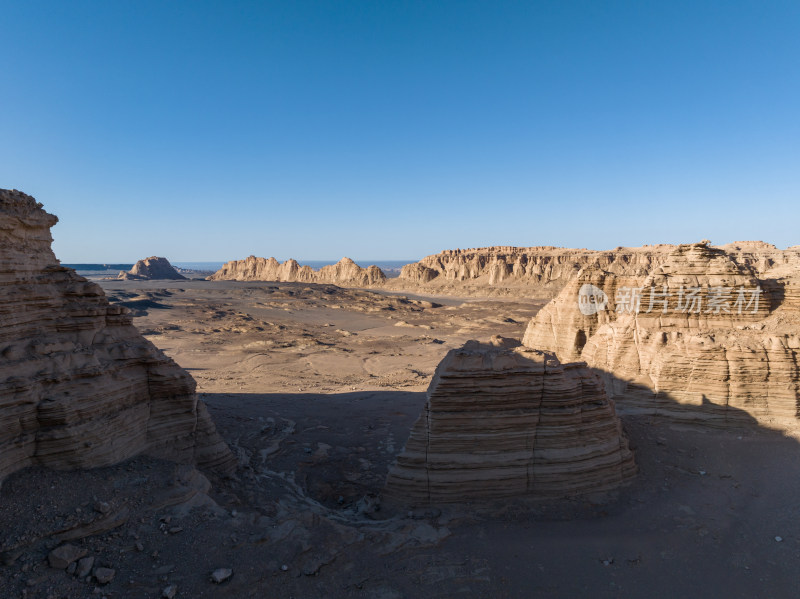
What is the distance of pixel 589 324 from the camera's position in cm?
1947

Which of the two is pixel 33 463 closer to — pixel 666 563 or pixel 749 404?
pixel 666 563

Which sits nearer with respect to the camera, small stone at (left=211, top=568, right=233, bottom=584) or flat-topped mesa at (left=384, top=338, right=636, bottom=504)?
small stone at (left=211, top=568, right=233, bottom=584)

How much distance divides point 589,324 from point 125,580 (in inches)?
736

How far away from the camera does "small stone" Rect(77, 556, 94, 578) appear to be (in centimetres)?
633

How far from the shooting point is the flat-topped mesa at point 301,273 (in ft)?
380

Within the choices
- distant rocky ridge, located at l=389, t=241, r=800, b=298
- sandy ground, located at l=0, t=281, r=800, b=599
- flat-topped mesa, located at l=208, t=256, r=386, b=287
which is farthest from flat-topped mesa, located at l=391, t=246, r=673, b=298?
sandy ground, located at l=0, t=281, r=800, b=599

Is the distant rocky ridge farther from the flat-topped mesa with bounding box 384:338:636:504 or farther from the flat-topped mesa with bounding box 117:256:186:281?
the flat-topped mesa with bounding box 117:256:186:281

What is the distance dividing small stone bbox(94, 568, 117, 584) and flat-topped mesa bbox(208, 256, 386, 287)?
4204 inches

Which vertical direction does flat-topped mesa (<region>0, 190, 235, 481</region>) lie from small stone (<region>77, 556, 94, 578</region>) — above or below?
above

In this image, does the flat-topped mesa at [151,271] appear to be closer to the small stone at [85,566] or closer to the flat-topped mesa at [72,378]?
Result: the flat-topped mesa at [72,378]

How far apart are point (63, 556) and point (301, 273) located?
121 metres

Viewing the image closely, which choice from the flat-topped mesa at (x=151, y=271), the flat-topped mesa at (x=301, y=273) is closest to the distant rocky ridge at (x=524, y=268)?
the flat-topped mesa at (x=301, y=273)

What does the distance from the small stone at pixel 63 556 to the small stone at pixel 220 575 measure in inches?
82.3

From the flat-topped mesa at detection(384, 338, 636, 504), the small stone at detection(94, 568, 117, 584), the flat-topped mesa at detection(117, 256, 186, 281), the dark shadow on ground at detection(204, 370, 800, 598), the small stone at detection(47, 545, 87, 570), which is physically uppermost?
the flat-topped mesa at detection(117, 256, 186, 281)
